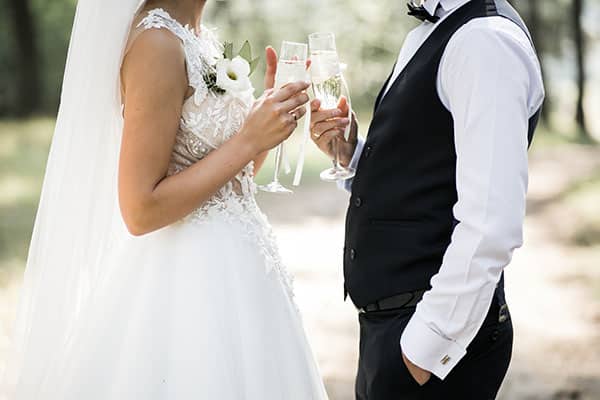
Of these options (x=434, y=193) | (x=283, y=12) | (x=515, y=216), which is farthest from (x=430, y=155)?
(x=283, y=12)

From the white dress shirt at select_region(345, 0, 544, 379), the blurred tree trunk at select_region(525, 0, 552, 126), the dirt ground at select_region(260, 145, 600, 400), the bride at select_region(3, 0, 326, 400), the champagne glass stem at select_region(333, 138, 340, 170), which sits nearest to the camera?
the white dress shirt at select_region(345, 0, 544, 379)

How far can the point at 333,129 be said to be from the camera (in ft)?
9.09

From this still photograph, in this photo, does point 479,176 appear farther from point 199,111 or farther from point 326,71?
point 199,111

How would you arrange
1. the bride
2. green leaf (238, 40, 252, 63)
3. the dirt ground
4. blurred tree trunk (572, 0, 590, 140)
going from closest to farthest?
the bride < green leaf (238, 40, 252, 63) < the dirt ground < blurred tree trunk (572, 0, 590, 140)

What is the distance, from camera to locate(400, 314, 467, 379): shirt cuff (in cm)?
212

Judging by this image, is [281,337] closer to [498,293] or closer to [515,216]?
[498,293]

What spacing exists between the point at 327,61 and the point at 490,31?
0.60 m

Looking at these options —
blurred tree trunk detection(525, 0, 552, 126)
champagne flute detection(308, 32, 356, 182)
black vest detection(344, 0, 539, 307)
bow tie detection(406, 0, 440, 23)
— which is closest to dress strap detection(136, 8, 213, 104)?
champagne flute detection(308, 32, 356, 182)

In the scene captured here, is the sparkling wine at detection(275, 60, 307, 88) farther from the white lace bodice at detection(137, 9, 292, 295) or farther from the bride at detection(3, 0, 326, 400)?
the white lace bodice at detection(137, 9, 292, 295)

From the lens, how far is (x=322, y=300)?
725cm

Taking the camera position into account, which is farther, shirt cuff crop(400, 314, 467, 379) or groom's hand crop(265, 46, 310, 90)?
groom's hand crop(265, 46, 310, 90)

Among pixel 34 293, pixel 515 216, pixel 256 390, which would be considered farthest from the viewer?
pixel 34 293

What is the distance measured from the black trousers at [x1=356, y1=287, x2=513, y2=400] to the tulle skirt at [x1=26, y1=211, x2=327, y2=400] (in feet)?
1.04

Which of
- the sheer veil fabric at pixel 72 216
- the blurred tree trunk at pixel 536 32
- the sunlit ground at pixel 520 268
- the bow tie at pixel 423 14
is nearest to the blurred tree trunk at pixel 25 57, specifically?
the sunlit ground at pixel 520 268
